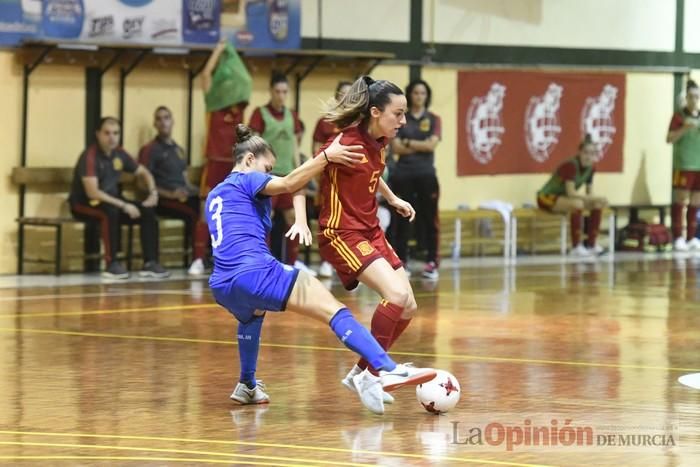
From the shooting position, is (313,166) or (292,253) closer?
(313,166)

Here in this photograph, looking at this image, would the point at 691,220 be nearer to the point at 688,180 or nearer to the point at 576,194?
the point at 688,180

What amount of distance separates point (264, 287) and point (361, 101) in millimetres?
1259

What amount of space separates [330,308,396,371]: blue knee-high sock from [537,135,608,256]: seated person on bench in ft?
39.3

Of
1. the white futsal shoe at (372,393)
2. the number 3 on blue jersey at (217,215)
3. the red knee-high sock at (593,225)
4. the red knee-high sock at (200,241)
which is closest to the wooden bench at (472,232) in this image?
the red knee-high sock at (593,225)

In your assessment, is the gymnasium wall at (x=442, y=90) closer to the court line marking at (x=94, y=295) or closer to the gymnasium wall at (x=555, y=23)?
Answer: the gymnasium wall at (x=555, y=23)

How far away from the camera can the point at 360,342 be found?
25.9 feet

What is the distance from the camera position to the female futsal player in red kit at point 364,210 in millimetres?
8422

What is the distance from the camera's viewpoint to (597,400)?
8.71m

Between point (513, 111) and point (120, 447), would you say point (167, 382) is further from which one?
point (513, 111)

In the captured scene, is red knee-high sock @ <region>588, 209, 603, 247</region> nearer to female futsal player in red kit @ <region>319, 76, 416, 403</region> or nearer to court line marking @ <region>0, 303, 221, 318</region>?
court line marking @ <region>0, 303, 221, 318</region>

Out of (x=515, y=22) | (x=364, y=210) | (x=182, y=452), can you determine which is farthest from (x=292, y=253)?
(x=182, y=452)

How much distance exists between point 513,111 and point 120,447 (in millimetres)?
13826

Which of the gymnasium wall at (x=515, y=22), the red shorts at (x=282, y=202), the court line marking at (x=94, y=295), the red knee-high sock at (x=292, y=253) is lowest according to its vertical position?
the court line marking at (x=94, y=295)

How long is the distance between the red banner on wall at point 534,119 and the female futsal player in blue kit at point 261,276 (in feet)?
37.8
